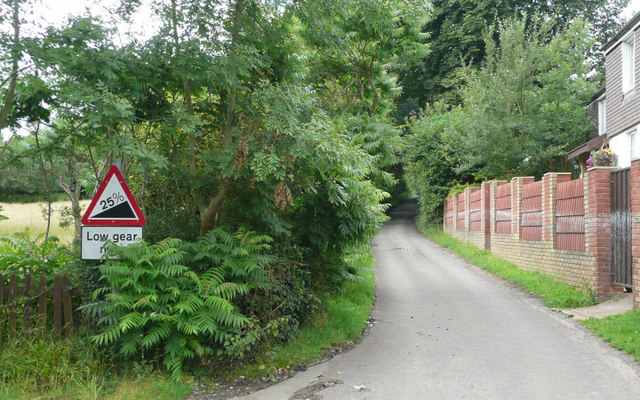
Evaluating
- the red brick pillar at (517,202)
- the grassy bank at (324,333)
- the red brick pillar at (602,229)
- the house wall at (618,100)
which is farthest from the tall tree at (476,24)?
the grassy bank at (324,333)

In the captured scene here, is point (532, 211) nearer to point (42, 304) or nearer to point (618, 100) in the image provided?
point (618, 100)

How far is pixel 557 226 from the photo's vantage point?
12.1 metres

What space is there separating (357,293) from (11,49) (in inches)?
317

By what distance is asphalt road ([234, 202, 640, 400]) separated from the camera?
5699mm

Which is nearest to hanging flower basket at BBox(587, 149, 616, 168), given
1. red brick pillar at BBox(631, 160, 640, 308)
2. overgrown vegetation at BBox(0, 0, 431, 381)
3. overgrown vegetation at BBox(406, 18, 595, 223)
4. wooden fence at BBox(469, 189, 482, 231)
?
overgrown vegetation at BBox(406, 18, 595, 223)

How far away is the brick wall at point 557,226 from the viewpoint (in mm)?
9875

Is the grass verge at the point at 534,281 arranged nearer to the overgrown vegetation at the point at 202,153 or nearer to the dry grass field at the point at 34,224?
the overgrown vegetation at the point at 202,153

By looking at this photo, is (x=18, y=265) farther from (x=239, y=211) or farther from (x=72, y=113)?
(x=239, y=211)

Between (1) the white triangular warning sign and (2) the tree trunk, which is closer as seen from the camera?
(2) the tree trunk

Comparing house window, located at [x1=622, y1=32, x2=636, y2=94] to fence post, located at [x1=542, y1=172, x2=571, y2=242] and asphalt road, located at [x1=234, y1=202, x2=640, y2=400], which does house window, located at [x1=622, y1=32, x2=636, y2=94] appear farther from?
asphalt road, located at [x1=234, y1=202, x2=640, y2=400]

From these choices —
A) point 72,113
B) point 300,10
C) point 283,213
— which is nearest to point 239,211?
point 283,213

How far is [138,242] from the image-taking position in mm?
6176

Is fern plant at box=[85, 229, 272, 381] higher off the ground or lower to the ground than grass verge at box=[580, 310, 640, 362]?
higher

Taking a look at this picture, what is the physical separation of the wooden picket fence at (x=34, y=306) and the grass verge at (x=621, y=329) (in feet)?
23.7
